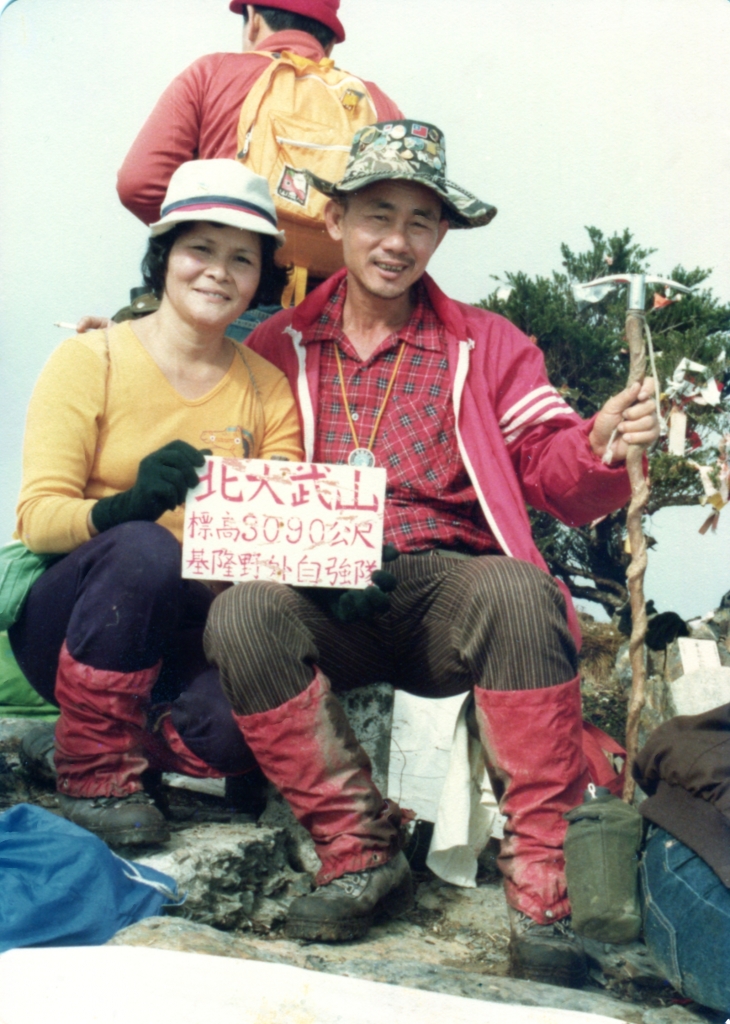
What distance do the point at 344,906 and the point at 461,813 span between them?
580 mm

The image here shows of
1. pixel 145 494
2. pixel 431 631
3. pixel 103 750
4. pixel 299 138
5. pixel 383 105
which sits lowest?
pixel 103 750

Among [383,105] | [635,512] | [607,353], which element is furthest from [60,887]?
[607,353]

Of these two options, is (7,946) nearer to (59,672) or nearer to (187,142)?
(59,672)

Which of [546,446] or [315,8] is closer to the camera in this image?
[546,446]

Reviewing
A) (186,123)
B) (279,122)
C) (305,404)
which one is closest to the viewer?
(305,404)

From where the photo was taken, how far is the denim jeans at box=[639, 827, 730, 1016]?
1.83 meters

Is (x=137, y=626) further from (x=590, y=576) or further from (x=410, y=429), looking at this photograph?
(x=590, y=576)

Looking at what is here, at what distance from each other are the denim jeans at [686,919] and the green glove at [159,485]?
3.94 feet

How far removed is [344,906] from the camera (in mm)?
2146

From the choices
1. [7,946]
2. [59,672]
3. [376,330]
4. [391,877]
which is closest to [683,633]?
[376,330]

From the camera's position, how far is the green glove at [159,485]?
2.29 metres

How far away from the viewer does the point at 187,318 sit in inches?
103

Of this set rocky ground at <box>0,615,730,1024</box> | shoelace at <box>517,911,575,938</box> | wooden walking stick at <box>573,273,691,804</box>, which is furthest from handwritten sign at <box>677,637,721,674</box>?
shoelace at <box>517,911,575,938</box>

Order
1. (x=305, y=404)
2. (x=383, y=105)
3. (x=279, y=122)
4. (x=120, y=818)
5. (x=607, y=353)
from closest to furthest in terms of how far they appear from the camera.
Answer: (x=120, y=818), (x=305, y=404), (x=279, y=122), (x=383, y=105), (x=607, y=353)
